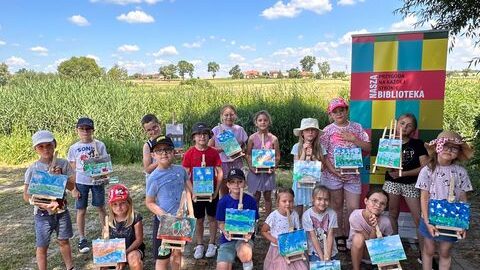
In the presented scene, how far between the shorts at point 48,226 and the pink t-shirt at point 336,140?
2.52m

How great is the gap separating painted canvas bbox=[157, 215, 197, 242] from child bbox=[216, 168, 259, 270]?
1.38 ft

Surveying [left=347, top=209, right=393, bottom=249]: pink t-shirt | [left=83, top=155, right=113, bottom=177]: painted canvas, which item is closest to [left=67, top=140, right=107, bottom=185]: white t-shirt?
[left=83, top=155, right=113, bottom=177]: painted canvas

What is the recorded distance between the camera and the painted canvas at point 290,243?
124 inches

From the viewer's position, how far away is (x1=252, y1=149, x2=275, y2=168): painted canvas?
3982 millimetres

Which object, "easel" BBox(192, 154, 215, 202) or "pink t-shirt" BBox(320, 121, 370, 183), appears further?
"pink t-shirt" BBox(320, 121, 370, 183)

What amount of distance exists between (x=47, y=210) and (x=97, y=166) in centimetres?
75

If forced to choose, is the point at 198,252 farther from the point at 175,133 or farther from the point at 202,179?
the point at 175,133

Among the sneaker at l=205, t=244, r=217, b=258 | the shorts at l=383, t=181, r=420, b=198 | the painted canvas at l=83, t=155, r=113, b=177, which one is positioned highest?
the painted canvas at l=83, t=155, r=113, b=177

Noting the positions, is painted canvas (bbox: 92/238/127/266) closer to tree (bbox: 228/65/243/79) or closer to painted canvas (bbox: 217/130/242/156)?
painted canvas (bbox: 217/130/242/156)

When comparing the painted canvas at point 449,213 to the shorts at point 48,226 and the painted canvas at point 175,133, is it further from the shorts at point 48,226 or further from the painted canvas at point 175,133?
the shorts at point 48,226

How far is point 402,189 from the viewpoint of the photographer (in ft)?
12.3

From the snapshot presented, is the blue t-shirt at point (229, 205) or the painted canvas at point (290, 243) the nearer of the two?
the painted canvas at point (290, 243)

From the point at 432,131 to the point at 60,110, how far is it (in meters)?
10.7

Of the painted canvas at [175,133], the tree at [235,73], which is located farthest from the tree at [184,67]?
the painted canvas at [175,133]
